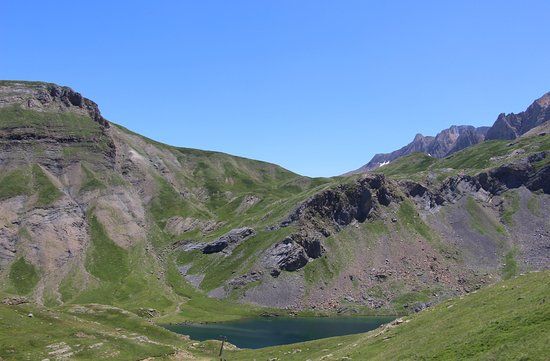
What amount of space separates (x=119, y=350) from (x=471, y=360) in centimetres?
5142

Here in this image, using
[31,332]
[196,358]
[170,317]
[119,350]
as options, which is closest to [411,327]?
[196,358]

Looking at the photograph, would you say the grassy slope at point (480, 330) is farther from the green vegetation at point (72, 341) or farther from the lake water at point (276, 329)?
the lake water at point (276, 329)

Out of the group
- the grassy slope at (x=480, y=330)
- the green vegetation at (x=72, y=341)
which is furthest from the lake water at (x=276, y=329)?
the grassy slope at (x=480, y=330)

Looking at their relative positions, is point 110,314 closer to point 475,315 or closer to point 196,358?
point 196,358

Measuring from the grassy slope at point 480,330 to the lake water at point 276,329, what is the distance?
254 feet

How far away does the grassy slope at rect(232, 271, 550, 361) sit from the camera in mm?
34219

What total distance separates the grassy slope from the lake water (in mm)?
77501

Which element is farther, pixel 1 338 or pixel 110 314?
pixel 110 314

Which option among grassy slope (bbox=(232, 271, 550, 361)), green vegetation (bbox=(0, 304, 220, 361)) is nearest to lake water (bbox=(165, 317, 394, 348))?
green vegetation (bbox=(0, 304, 220, 361))

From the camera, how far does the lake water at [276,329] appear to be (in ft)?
458

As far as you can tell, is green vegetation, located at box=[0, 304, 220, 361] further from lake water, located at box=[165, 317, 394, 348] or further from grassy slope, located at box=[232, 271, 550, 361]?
lake water, located at box=[165, 317, 394, 348]

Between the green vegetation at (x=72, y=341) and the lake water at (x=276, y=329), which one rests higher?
the green vegetation at (x=72, y=341)

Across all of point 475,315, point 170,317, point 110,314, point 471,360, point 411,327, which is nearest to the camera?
point 471,360

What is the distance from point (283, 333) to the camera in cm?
15250
